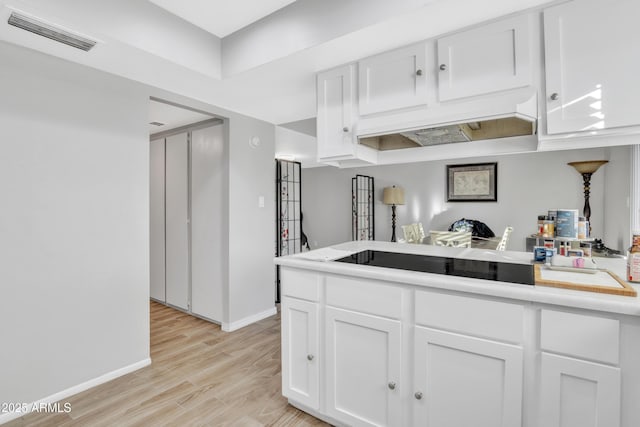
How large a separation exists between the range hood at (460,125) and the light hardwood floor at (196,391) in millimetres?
1816

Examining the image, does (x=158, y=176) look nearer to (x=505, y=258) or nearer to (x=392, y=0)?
(x=392, y=0)

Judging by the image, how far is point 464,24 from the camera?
1638 mm

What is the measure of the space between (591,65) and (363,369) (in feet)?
5.94

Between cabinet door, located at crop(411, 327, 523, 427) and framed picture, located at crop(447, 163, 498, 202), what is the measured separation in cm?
406

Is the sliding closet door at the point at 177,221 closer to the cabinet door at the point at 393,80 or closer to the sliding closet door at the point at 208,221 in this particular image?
the sliding closet door at the point at 208,221

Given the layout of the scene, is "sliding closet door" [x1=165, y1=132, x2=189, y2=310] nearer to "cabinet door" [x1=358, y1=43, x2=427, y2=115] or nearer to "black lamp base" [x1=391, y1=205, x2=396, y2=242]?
"cabinet door" [x1=358, y1=43, x2=427, y2=115]

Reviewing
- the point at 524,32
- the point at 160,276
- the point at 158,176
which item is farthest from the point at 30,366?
the point at 524,32

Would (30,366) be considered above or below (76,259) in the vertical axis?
below

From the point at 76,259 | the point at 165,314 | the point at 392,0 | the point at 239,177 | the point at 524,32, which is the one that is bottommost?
the point at 165,314

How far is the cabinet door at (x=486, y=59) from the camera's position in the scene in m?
1.55

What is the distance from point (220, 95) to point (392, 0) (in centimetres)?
167

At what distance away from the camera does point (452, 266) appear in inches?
66.0

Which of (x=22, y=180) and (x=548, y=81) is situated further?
(x=22, y=180)

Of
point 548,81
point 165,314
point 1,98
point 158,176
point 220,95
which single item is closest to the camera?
point 548,81
